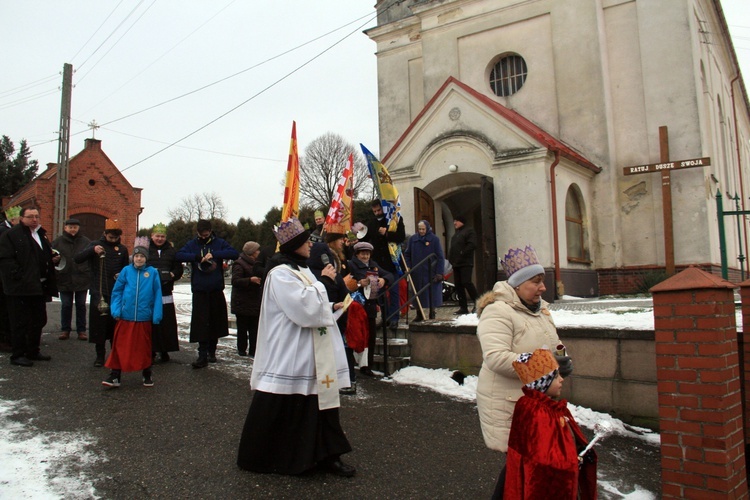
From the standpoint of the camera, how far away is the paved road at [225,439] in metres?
3.74

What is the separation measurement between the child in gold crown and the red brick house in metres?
30.3

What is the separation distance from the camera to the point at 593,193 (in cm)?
1290

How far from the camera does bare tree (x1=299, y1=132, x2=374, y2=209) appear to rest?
46938 millimetres

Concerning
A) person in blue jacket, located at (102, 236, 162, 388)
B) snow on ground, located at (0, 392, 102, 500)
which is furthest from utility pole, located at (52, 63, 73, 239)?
snow on ground, located at (0, 392, 102, 500)

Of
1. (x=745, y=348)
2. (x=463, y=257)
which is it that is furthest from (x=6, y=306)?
(x=745, y=348)

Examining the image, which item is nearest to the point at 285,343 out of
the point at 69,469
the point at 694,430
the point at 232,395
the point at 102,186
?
the point at 69,469

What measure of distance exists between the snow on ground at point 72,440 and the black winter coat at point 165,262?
4.71 ft

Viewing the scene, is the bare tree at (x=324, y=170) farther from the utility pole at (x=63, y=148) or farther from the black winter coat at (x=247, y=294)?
the black winter coat at (x=247, y=294)

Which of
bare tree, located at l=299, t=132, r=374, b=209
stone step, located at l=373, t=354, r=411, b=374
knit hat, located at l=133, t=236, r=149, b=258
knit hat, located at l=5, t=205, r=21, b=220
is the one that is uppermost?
bare tree, located at l=299, t=132, r=374, b=209

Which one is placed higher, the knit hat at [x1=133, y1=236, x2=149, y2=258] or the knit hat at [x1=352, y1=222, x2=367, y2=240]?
the knit hat at [x1=352, y1=222, x2=367, y2=240]

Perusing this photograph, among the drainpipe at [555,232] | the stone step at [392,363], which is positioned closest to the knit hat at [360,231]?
the stone step at [392,363]

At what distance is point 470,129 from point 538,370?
32.2 ft

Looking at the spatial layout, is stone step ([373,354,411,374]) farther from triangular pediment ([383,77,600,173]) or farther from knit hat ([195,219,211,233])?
triangular pediment ([383,77,600,173])

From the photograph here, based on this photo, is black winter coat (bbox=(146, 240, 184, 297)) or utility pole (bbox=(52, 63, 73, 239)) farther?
utility pole (bbox=(52, 63, 73, 239))
